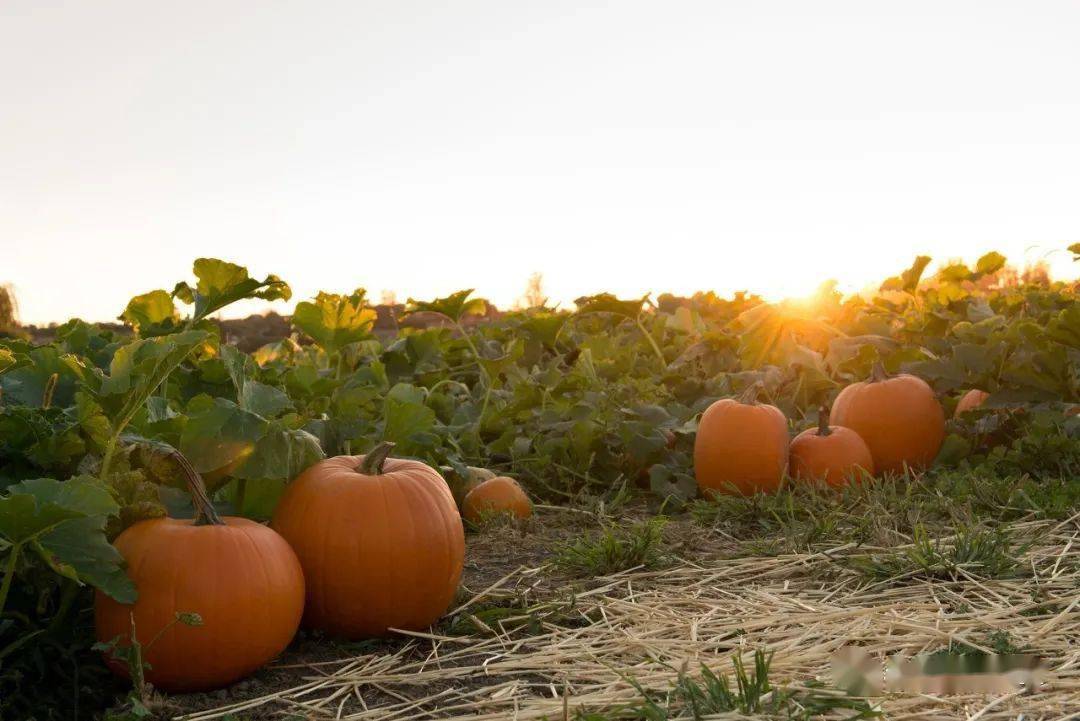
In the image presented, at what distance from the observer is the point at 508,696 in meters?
2.19

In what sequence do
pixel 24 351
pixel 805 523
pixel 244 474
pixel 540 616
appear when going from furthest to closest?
1. pixel 805 523
2. pixel 24 351
3. pixel 540 616
4. pixel 244 474

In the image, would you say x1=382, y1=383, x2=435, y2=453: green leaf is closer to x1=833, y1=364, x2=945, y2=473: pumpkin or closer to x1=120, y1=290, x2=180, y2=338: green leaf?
x1=120, y1=290, x2=180, y2=338: green leaf

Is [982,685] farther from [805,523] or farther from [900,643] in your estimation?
[805,523]

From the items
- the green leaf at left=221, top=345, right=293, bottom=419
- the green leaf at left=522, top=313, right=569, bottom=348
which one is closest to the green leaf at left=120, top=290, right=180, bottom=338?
the green leaf at left=221, top=345, right=293, bottom=419

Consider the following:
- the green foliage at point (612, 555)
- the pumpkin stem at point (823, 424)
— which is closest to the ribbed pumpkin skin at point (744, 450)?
the pumpkin stem at point (823, 424)

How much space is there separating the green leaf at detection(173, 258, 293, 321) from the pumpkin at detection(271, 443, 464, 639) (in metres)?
0.59

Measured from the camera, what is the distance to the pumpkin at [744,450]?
4043 mm

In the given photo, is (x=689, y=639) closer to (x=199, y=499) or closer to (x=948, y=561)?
(x=948, y=561)

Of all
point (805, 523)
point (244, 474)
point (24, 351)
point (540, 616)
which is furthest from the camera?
point (805, 523)

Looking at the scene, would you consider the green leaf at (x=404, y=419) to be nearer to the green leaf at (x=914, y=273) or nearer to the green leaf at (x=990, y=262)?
the green leaf at (x=914, y=273)

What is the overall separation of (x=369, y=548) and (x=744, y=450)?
1.91 m

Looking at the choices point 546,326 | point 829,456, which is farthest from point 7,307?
point 829,456

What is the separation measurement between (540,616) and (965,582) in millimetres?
1158

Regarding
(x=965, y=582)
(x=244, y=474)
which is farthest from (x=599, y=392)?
(x=244, y=474)
